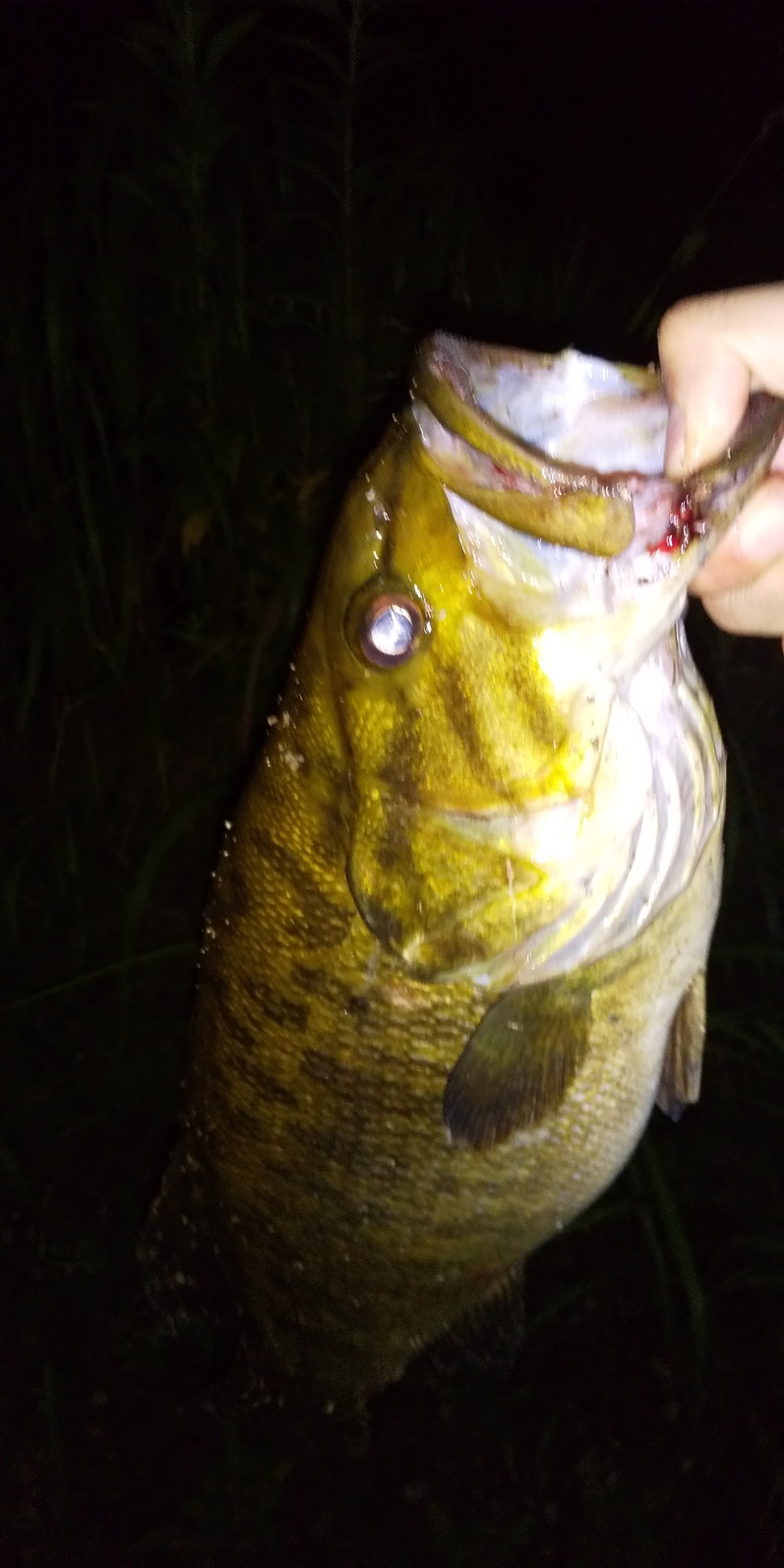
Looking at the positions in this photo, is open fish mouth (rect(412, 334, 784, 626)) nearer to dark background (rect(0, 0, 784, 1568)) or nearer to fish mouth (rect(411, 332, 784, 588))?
fish mouth (rect(411, 332, 784, 588))

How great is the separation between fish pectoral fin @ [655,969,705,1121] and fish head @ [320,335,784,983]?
1.18 feet

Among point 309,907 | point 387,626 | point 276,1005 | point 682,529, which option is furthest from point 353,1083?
point 682,529

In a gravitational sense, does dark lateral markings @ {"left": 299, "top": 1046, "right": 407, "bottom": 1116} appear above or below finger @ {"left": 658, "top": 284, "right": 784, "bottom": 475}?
below

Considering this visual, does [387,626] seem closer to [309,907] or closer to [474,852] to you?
[474,852]

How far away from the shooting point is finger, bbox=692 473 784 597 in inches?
44.9

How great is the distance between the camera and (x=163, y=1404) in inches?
106

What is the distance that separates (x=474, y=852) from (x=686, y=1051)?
1.72 feet

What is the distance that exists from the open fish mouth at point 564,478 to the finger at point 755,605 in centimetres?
39

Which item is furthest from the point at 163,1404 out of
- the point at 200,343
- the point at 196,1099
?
the point at 200,343

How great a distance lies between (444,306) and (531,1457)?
296 centimetres

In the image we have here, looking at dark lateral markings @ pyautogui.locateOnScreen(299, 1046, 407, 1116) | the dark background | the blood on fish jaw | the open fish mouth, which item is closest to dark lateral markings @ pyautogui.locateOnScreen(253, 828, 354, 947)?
dark lateral markings @ pyautogui.locateOnScreen(299, 1046, 407, 1116)

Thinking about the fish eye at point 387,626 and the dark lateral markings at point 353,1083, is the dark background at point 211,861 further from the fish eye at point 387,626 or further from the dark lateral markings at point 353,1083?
the fish eye at point 387,626

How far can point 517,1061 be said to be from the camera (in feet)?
3.84

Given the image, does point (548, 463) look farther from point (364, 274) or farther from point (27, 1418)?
point (27, 1418)
